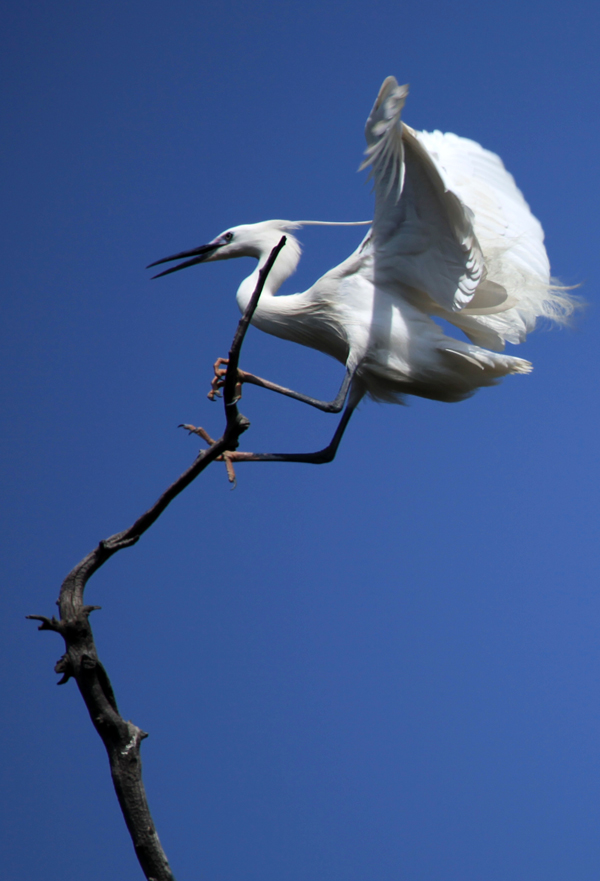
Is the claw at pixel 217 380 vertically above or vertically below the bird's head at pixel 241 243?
below

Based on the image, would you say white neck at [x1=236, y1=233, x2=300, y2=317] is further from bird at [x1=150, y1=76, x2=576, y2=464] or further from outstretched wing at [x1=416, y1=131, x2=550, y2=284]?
outstretched wing at [x1=416, y1=131, x2=550, y2=284]

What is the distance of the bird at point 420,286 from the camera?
189 centimetres

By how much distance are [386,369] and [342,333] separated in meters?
0.13

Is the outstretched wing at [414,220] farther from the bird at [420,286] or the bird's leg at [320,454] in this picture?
the bird's leg at [320,454]

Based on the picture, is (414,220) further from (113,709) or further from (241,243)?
(113,709)

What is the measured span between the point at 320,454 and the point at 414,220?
60 centimetres

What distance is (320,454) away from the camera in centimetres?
218

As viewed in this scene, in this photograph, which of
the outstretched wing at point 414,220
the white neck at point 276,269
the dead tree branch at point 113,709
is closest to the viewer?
the dead tree branch at point 113,709

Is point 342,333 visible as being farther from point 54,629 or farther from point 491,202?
point 54,629

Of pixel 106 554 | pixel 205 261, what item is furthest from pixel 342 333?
pixel 106 554

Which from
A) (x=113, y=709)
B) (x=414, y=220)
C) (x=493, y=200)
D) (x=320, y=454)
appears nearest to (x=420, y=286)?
(x=414, y=220)

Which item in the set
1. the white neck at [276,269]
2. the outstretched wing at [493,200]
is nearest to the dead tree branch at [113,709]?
the white neck at [276,269]

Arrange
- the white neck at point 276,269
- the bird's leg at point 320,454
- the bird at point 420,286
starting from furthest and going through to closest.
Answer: the white neck at point 276,269
the bird's leg at point 320,454
the bird at point 420,286

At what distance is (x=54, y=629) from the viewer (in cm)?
150
